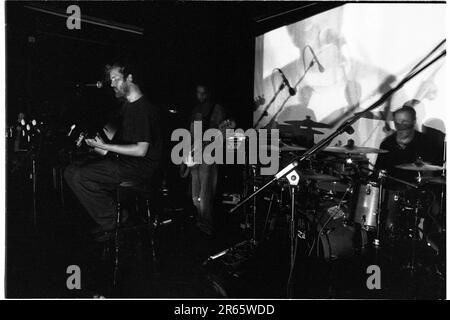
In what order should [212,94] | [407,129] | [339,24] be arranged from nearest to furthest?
[407,129] → [339,24] → [212,94]

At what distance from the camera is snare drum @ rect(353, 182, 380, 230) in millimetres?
3217

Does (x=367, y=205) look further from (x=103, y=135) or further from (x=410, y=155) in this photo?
(x=103, y=135)

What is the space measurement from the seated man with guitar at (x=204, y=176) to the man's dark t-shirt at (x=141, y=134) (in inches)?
38.8

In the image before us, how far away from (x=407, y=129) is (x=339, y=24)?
143 centimetres

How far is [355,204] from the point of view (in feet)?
10.9

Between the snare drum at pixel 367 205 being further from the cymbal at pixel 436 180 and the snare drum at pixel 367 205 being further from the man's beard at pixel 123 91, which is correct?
the man's beard at pixel 123 91

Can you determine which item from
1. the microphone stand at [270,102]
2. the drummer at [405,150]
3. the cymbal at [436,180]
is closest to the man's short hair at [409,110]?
the drummer at [405,150]

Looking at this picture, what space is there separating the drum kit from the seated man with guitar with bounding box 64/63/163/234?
1037 mm

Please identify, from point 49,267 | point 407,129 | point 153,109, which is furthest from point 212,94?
point 49,267

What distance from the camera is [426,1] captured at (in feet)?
11.9

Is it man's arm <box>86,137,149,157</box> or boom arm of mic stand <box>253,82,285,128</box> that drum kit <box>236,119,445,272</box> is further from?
boom arm of mic stand <box>253,82,285,128</box>

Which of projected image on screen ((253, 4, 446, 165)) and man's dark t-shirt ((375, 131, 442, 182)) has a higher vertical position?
projected image on screen ((253, 4, 446, 165))

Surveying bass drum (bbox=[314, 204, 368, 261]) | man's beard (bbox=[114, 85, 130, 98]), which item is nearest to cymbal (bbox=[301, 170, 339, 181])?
bass drum (bbox=[314, 204, 368, 261])
